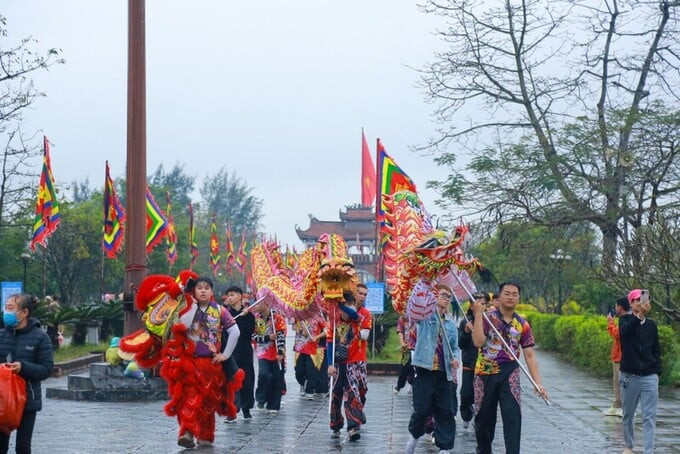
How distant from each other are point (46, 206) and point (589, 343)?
43.2 ft

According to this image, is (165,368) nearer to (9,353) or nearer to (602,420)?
(9,353)

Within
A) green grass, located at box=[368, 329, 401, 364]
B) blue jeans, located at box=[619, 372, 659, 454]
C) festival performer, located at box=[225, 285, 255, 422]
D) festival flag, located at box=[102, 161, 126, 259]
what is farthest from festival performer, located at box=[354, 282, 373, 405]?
festival flag, located at box=[102, 161, 126, 259]

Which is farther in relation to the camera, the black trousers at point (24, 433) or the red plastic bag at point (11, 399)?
the black trousers at point (24, 433)

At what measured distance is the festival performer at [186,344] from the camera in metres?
11.0

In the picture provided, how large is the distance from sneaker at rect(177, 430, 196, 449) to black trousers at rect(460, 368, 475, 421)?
3595mm

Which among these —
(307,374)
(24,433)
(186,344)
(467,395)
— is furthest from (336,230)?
(24,433)

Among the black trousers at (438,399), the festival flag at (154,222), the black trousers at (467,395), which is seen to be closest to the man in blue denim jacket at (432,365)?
the black trousers at (438,399)

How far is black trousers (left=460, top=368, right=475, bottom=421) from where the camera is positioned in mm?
13195

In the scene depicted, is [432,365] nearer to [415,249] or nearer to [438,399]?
[438,399]

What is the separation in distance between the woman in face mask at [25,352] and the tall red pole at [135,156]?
6879 millimetres

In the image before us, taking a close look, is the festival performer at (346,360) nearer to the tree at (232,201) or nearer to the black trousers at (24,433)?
the black trousers at (24,433)

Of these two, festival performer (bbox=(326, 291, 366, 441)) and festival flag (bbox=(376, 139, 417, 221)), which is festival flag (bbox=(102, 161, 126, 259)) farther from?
festival performer (bbox=(326, 291, 366, 441))

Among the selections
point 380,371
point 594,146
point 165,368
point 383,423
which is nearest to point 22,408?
point 165,368

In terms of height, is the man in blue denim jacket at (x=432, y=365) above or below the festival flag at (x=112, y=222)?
below
